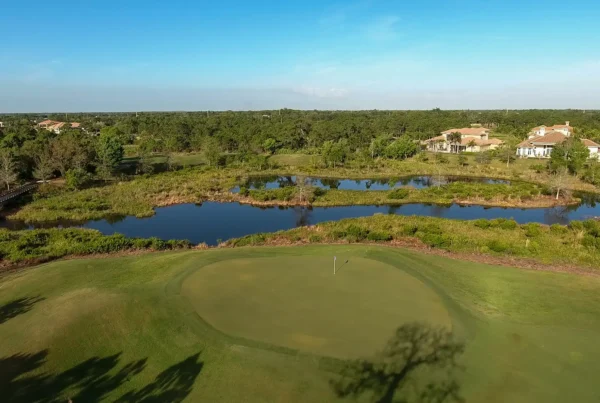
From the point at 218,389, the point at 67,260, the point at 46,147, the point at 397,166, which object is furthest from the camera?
the point at 397,166

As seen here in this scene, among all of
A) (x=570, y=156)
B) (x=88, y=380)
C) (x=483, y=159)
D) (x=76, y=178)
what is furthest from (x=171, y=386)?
(x=483, y=159)

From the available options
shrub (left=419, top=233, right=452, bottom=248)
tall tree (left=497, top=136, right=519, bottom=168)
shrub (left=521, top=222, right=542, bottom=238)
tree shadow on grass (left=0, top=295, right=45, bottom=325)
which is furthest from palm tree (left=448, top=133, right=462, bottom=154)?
tree shadow on grass (left=0, top=295, right=45, bottom=325)

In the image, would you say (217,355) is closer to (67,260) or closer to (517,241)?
(67,260)

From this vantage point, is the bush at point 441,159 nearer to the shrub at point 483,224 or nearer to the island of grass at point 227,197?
the island of grass at point 227,197

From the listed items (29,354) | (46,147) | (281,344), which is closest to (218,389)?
(281,344)

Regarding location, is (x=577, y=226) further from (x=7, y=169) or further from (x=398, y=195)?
(x=7, y=169)
